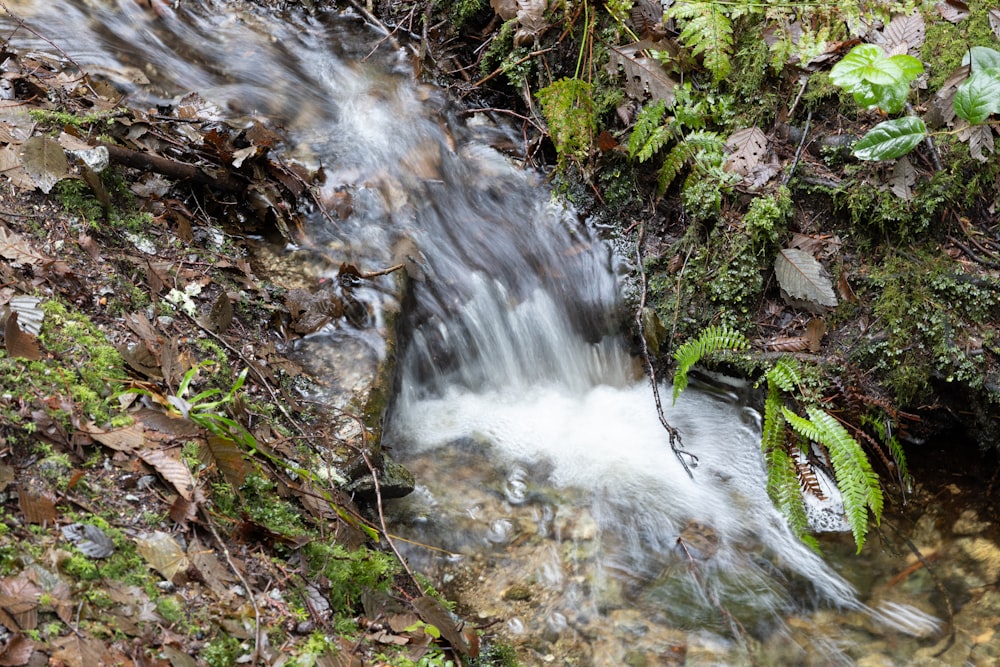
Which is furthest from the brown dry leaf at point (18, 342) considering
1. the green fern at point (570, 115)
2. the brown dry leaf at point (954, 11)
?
the brown dry leaf at point (954, 11)

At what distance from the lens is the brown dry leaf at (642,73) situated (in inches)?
182

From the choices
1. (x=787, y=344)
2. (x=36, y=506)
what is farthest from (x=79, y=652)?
(x=787, y=344)

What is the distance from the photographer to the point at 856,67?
3.66 metres

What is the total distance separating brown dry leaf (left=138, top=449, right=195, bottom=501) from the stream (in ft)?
4.66

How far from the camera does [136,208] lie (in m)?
3.74

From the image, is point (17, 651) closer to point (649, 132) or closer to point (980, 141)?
point (649, 132)

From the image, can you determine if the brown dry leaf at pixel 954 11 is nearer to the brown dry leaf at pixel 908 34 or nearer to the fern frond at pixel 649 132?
the brown dry leaf at pixel 908 34

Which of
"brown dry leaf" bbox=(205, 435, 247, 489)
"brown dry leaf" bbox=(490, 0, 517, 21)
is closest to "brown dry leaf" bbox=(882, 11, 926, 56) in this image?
"brown dry leaf" bbox=(490, 0, 517, 21)

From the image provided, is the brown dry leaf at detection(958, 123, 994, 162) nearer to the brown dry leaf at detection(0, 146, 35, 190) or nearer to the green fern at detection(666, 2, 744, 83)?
the green fern at detection(666, 2, 744, 83)

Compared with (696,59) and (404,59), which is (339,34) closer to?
(404,59)

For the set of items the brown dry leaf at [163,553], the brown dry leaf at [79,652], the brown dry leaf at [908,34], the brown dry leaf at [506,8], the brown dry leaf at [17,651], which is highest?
the brown dry leaf at [908,34]

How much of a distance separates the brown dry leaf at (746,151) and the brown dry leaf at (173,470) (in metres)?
3.59

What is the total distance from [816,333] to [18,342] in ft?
12.8

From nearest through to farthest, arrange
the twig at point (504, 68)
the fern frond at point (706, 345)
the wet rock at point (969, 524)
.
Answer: the wet rock at point (969, 524) < the fern frond at point (706, 345) < the twig at point (504, 68)
